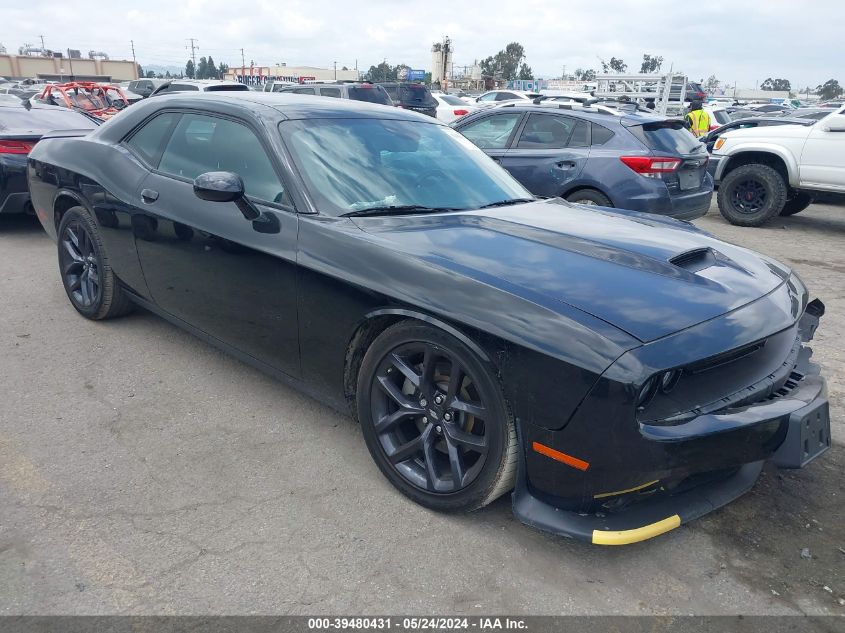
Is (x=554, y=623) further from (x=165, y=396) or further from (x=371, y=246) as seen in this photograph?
(x=165, y=396)

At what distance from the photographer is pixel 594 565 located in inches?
95.3

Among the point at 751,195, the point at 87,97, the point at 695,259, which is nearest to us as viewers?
the point at 695,259

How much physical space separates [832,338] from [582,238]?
116 inches

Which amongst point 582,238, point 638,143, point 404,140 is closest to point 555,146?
point 638,143

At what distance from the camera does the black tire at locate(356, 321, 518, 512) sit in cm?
238

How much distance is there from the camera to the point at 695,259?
285 cm

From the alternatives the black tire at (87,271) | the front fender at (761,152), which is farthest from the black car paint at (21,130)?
the front fender at (761,152)

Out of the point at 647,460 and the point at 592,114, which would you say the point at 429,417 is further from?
the point at 592,114

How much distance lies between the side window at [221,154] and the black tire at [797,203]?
882cm

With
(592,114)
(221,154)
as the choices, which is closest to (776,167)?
(592,114)

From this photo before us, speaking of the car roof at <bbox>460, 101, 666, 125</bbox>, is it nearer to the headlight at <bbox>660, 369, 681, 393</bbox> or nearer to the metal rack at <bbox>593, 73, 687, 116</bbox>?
the headlight at <bbox>660, 369, 681, 393</bbox>

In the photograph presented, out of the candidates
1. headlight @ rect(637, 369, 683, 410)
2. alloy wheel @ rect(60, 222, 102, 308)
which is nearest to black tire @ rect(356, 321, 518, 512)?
headlight @ rect(637, 369, 683, 410)

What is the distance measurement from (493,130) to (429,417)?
5.99m

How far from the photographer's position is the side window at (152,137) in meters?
3.91
